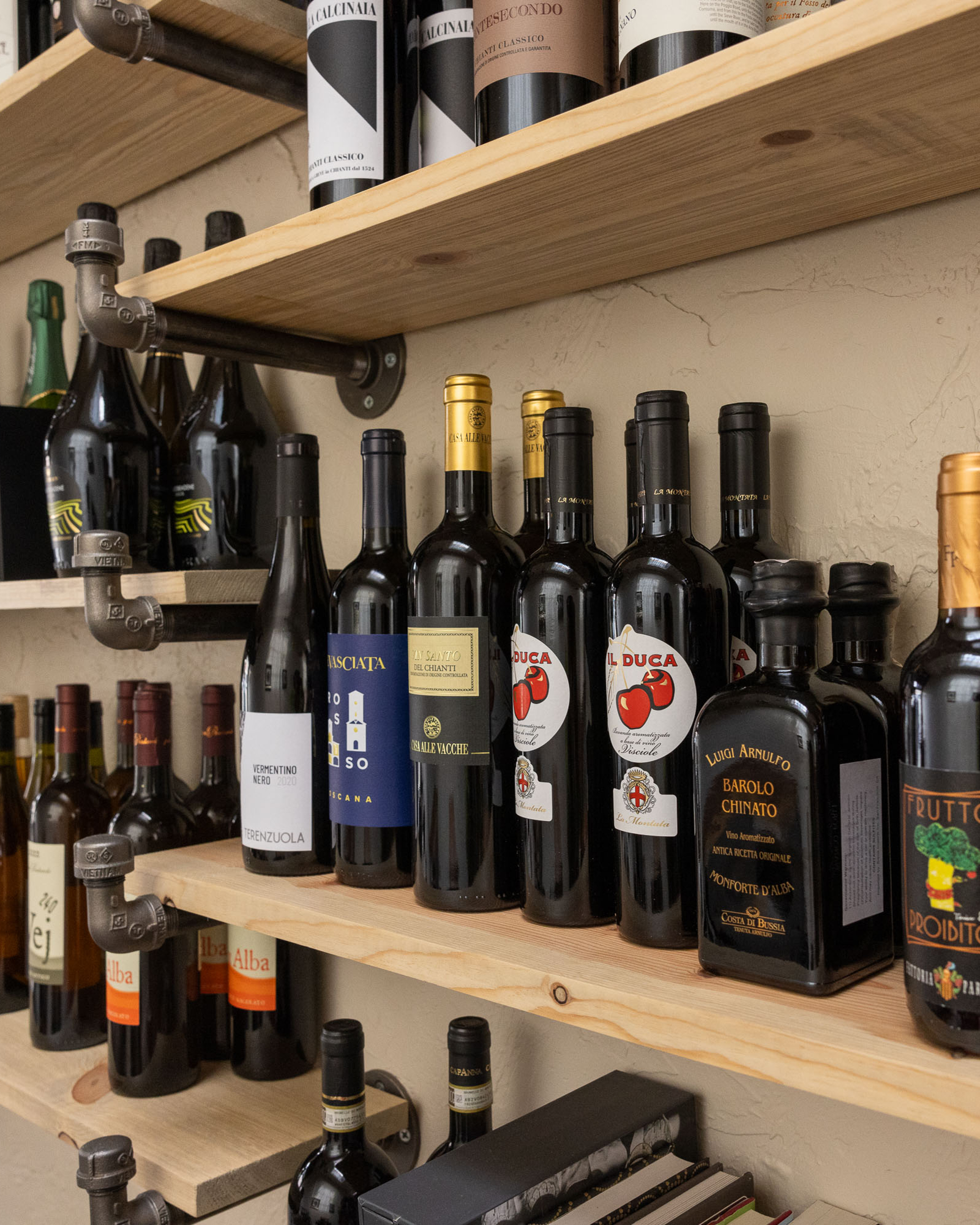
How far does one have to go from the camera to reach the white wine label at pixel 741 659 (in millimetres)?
711

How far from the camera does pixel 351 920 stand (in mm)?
748

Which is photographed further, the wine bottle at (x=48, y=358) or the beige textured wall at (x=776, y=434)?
the wine bottle at (x=48, y=358)

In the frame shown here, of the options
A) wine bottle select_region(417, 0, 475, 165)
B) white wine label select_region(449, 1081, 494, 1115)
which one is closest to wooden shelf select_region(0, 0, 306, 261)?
wine bottle select_region(417, 0, 475, 165)

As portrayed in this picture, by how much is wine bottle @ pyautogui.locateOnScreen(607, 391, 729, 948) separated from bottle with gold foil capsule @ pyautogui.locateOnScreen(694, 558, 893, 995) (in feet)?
0.15

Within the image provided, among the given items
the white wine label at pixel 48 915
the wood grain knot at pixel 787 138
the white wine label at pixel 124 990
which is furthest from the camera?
the white wine label at pixel 48 915

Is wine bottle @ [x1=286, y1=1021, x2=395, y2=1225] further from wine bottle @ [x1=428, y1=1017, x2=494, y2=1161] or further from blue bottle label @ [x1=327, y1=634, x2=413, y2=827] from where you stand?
blue bottle label @ [x1=327, y1=634, x2=413, y2=827]

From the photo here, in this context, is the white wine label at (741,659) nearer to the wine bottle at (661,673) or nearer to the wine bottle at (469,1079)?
the wine bottle at (661,673)

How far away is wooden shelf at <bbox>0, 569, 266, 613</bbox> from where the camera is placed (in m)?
0.92

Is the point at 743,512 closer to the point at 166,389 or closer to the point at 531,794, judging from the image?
the point at 531,794

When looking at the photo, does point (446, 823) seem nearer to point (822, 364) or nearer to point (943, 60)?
point (822, 364)

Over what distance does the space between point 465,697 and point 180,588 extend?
0.31m

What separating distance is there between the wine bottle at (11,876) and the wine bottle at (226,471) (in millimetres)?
419

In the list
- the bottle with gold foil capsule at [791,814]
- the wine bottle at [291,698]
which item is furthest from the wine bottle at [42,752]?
the bottle with gold foil capsule at [791,814]

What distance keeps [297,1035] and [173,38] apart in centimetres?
99
